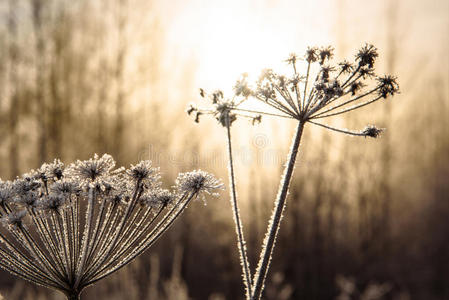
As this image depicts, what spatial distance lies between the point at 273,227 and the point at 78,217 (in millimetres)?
1428

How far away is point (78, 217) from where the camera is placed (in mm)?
2980

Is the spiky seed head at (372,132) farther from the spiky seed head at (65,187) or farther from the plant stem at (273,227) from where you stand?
the spiky seed head at (65,187)

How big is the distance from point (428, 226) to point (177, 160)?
3018 centimetres

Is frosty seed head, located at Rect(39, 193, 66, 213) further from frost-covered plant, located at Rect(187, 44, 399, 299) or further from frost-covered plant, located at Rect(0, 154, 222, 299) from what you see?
frost-covered plant, located at Rect(187, 44, 399, 299)

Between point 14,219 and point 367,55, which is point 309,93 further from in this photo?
point 14,219

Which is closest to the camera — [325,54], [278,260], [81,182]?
[81,182]

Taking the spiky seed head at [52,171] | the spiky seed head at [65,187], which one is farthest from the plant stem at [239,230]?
the spiky seed head at [52,171]

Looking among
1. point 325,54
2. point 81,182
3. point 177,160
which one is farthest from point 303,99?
point 177,160

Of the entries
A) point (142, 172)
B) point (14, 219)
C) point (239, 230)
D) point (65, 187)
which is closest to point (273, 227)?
point (239, 230)

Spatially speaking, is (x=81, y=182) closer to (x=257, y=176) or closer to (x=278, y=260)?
(x=257, y=176)

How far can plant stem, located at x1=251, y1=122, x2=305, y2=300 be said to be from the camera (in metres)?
2.60

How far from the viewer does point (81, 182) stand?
3.10 meters

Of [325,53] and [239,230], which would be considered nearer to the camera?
[239,230]

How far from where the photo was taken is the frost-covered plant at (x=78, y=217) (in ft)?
9.20
